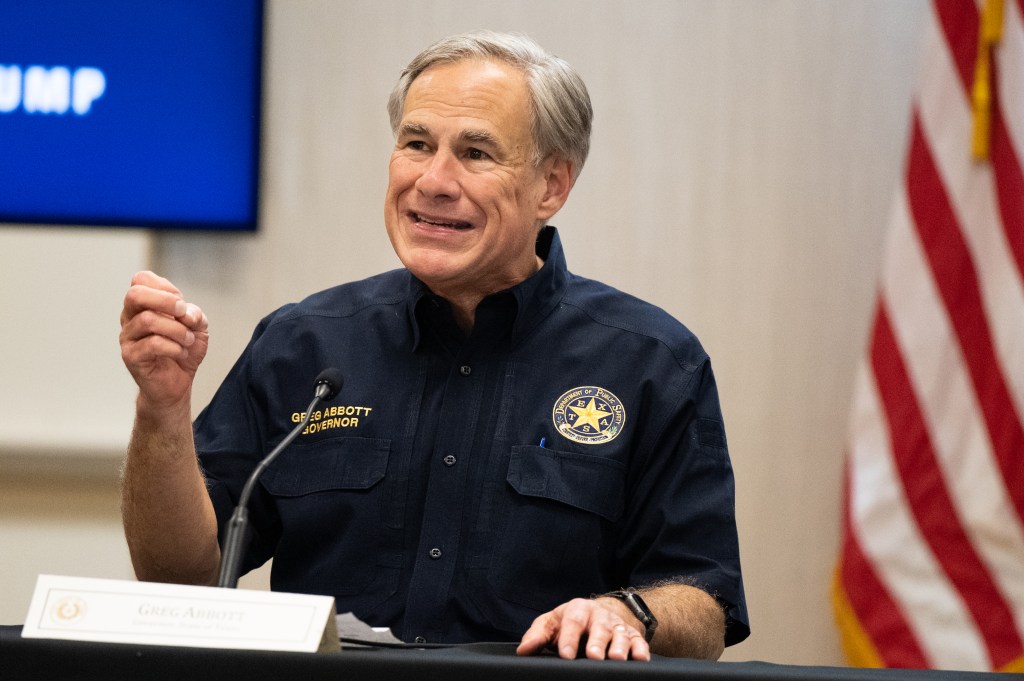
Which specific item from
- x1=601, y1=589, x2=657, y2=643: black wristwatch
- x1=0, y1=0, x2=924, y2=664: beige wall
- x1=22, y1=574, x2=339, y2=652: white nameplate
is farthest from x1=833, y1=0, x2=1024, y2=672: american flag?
x1=22, y1=574, x2=339, y2=652: white nameplate

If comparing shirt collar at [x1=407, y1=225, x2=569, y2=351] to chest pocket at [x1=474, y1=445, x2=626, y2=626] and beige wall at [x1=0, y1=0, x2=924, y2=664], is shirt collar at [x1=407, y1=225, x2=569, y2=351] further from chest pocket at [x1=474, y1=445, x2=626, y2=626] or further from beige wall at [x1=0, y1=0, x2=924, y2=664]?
beige wall at [x1=0, y1=0, x2=924, y2=664]

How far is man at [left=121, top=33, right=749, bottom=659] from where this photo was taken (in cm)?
168

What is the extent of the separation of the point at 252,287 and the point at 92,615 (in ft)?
6.65

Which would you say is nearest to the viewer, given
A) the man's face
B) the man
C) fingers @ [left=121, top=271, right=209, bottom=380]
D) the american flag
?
fingers @ [left=121, top=271, right=209, bottom=380]

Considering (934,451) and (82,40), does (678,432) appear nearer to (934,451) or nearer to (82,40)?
(934,451)

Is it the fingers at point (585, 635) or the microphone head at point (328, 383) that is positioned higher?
the microphone head at point (328, 383)

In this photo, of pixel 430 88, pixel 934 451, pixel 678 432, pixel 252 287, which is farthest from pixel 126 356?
pixel 934 451

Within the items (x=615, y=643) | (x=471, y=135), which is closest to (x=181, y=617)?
(x=615, y=643)

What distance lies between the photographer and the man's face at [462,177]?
1.82m

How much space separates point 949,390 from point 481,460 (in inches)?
55.7

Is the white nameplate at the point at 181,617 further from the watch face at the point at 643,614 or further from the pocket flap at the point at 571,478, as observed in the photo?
the pocket flap at the point at 571,478

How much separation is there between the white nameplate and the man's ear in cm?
105

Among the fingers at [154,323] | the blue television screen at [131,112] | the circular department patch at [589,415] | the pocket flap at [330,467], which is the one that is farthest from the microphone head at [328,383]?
the blue television screen at [131,112]

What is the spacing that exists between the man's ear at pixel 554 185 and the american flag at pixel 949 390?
3.62 feet
